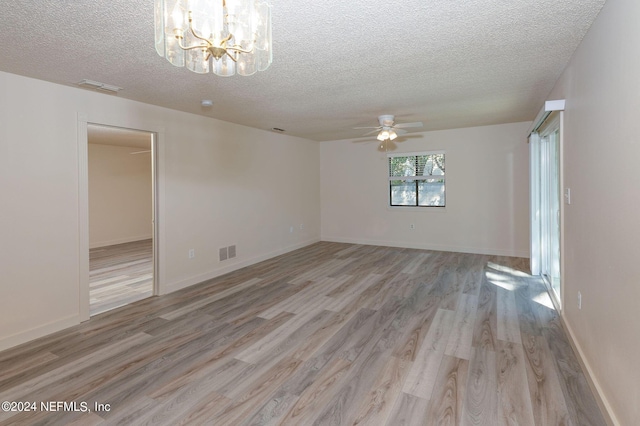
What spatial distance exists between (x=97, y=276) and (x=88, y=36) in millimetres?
4077

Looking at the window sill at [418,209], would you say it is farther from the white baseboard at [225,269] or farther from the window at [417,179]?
the white baseboard at [225,269]

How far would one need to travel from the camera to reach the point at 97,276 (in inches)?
202

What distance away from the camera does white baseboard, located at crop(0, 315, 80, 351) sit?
2.88 metres

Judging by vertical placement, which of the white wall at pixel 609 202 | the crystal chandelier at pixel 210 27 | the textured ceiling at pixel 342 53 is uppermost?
the textured ceiling at pixel 342 53

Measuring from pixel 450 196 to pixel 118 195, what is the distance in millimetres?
7754

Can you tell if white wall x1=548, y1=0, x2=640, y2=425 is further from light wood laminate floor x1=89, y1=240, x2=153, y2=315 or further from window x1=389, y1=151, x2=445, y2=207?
light wood laminate floor x1=89, y1=240, x2=153, y2=315

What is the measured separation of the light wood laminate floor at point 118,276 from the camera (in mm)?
4066

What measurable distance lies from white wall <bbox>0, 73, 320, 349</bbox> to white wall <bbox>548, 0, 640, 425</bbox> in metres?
4.36

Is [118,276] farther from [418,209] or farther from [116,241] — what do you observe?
[418,209]

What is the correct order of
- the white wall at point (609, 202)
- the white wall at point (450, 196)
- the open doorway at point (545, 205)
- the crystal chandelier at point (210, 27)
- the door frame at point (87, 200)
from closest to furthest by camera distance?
the crystal chandelier at point (210, 27)
the white wall at point (609, 202)
the door frame at point (87, 200)
the open doorway at point (545, 205)
the white wall at point (450, 196)

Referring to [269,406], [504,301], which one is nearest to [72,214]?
[269,406]

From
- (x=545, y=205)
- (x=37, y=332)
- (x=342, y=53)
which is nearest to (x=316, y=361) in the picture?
(x=342, y=53)

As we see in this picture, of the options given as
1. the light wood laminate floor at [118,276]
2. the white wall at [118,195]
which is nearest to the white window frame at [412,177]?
the light wood laminate floor at [118,276]

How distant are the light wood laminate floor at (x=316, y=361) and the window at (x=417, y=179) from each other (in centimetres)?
280
